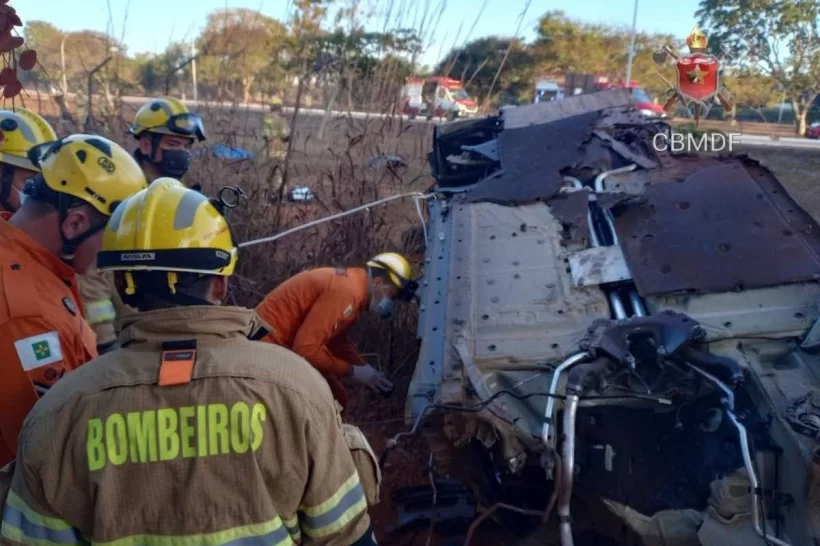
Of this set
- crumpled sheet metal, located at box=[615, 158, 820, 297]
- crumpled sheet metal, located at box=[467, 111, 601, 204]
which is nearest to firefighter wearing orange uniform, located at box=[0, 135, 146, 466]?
crumpled sheet metal, located at box=[615, 158, 820, 297]

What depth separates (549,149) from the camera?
4.51 m

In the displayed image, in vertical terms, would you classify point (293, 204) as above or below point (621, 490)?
above

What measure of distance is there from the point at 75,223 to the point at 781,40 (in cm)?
2210

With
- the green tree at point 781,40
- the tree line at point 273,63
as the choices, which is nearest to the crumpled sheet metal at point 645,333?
the tree line at point 273,63

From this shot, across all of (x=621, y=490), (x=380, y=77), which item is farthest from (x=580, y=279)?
(x=380, y=77)

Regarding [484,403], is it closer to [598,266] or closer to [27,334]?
[598,266]

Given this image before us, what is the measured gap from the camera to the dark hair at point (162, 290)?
5.24 ft

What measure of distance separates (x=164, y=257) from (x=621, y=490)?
178 centimetres

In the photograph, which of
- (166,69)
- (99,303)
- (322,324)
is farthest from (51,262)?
(166,69)

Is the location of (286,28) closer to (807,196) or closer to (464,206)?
(464,206)

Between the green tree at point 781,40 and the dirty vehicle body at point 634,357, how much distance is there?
Result: 1851cm

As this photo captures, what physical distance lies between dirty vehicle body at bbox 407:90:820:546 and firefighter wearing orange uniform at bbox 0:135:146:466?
116 centimetres

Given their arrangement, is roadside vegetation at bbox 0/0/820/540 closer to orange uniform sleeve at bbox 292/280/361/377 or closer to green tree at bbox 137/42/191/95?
green tree at bbox 137/42/191/95

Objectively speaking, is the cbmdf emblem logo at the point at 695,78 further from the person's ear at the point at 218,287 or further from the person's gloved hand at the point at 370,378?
the person's ear at the point at 218,287
